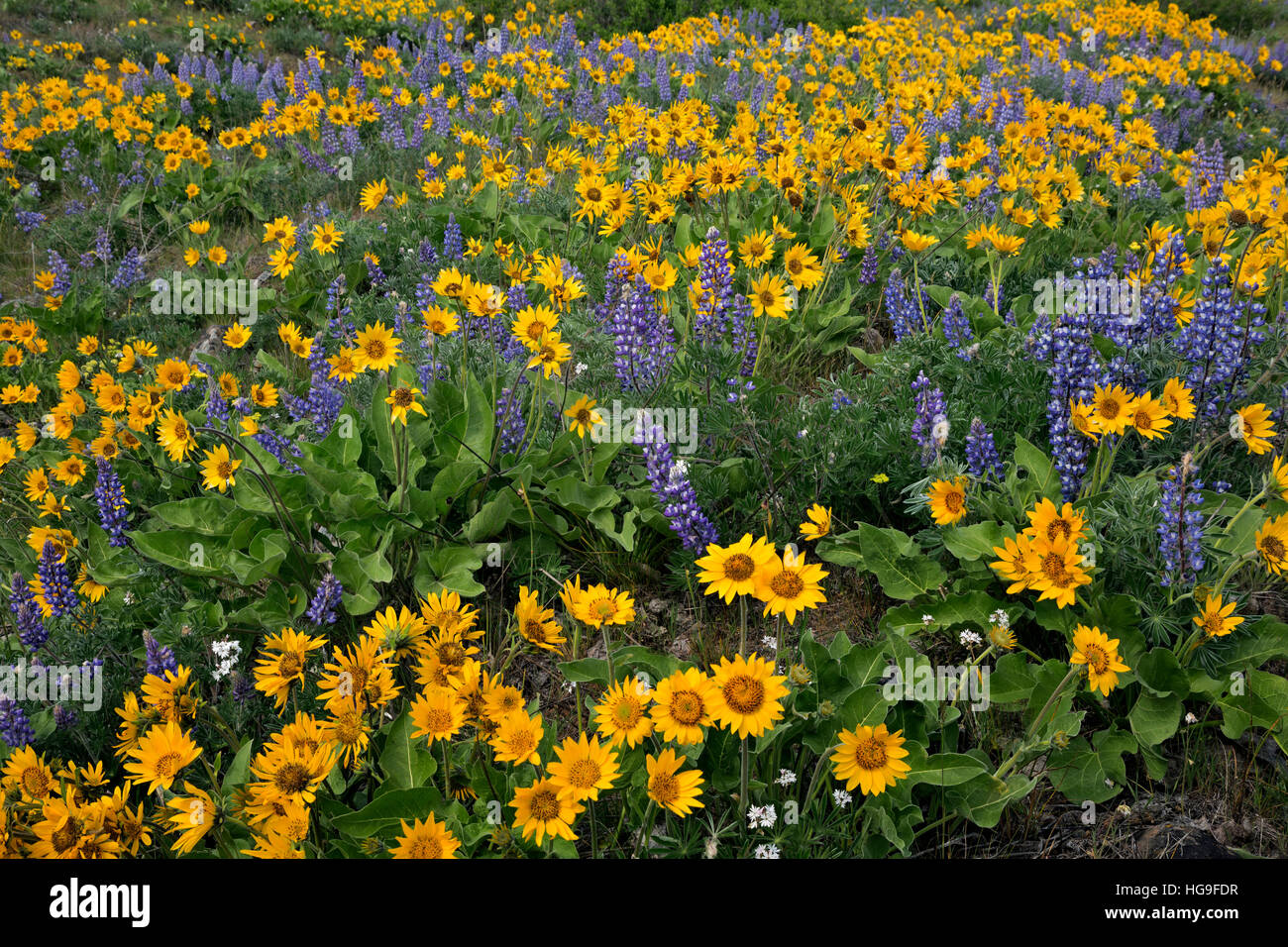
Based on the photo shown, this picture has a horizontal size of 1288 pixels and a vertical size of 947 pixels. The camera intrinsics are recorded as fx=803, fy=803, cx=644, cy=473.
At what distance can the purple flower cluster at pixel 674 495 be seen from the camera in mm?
2658

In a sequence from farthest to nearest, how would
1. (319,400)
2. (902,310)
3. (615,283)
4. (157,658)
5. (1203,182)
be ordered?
1. (1203,182)
2. (615,283)
3. (902,310)
4. (319,400)
5. (157,658)

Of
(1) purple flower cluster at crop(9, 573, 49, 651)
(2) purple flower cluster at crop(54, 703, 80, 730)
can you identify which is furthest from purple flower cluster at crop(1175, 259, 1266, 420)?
(1) purple flower cluster at crop(9, 573, 49, 651)

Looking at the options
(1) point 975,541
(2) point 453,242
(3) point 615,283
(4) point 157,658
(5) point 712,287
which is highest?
(2) point 453,242

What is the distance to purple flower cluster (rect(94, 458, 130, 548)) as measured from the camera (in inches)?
122

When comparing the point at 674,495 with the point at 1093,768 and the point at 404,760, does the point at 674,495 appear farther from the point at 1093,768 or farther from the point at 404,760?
the point at 1093,768

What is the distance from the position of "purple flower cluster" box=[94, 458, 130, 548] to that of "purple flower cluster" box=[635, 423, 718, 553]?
2.07m

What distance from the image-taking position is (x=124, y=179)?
20.3 feet

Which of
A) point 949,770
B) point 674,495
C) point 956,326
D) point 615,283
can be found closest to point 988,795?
point 949,770

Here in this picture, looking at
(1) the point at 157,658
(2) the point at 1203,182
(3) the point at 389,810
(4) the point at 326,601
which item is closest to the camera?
(3) the point at 389,810

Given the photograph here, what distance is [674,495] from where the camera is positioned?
2686mm

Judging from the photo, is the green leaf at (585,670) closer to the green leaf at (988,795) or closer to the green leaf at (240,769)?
the green leaf at (240,769)

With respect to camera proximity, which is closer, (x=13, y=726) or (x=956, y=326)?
(x=13, y=726)

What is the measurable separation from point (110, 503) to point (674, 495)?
2.20 meters
